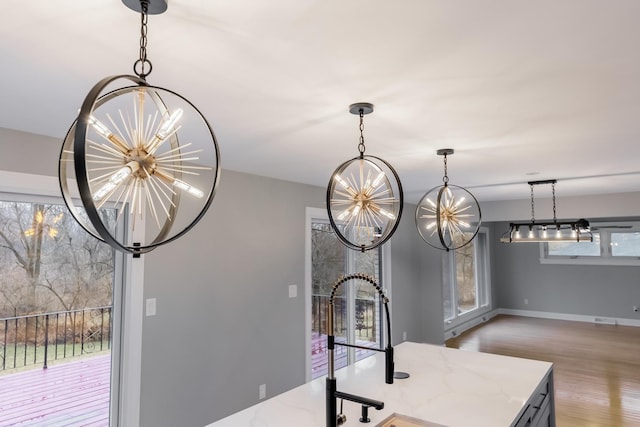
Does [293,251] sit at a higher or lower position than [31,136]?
lower

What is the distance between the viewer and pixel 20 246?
8.25ft

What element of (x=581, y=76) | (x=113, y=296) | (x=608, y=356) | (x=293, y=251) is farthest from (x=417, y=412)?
(x=608, y=356)

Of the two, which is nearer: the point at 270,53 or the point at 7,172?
the point at 270,53

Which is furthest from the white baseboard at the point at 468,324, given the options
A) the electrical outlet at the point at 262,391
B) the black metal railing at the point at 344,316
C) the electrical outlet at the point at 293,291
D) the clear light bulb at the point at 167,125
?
the clear light bulb at the point at 167,125

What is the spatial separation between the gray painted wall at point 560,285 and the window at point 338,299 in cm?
542

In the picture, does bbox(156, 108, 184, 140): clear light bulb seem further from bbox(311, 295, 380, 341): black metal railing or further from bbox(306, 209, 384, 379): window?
bbox(311, 295, 380, 341): black metal railing

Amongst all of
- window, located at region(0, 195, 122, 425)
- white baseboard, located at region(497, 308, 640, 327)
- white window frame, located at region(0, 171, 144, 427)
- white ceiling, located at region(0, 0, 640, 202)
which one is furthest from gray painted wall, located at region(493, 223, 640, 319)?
window, located at region(0, 195, 122, 425)

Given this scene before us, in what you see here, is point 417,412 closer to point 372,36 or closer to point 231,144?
point 372,36

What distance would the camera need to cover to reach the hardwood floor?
4.11 meters

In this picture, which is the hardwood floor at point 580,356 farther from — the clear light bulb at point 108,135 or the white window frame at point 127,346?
the clear light bulb at point 108,135

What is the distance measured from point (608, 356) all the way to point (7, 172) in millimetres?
7689

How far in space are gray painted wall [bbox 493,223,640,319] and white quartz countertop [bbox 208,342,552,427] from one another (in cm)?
729

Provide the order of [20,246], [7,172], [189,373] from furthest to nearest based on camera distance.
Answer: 1. [189,373]
2. [20,246]
3. [7,172]

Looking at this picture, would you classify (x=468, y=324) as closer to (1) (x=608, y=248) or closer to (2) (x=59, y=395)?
(1) (x=608, y=248)
